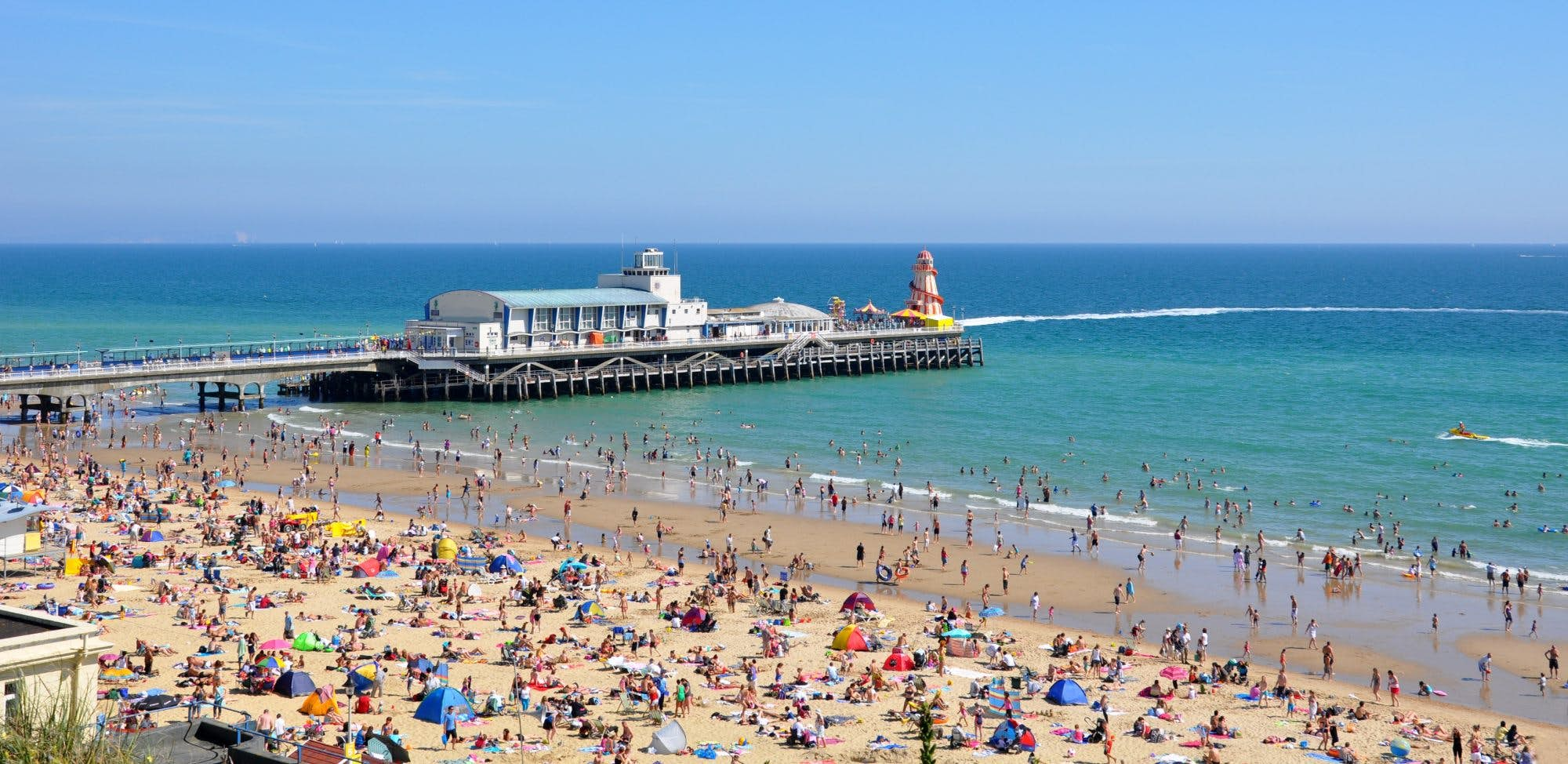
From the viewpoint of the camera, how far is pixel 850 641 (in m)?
31.9

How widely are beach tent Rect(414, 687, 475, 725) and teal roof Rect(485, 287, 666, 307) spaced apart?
47.9 meters

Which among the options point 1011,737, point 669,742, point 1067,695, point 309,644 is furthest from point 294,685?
point 1067,695

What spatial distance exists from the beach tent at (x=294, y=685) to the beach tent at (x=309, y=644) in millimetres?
2979

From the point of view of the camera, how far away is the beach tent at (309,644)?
98.9 ft

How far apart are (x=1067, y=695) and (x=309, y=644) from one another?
15152 millimetres

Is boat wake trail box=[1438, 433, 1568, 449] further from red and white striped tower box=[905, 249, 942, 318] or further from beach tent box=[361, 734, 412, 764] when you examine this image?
beach tent box=[361, 734, 412, 764]

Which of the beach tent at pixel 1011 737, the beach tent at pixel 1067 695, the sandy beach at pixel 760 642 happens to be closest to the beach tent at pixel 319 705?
the sandy beach at pixel 760 642

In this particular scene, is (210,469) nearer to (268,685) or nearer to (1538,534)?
(268,685)

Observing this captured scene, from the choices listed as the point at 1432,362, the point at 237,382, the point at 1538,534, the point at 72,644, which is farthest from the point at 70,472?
the point at 1432,362

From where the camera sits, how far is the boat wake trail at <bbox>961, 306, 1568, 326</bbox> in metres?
138

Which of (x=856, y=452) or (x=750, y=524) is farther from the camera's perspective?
(x=856, y=452)

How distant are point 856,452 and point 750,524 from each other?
14.2m

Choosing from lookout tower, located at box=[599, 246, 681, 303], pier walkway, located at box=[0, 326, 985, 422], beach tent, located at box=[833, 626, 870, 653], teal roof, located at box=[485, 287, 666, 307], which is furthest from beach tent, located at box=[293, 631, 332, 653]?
lookout tower, located at box=[599, 246, 681, 303]

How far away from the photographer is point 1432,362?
95.4 meters
